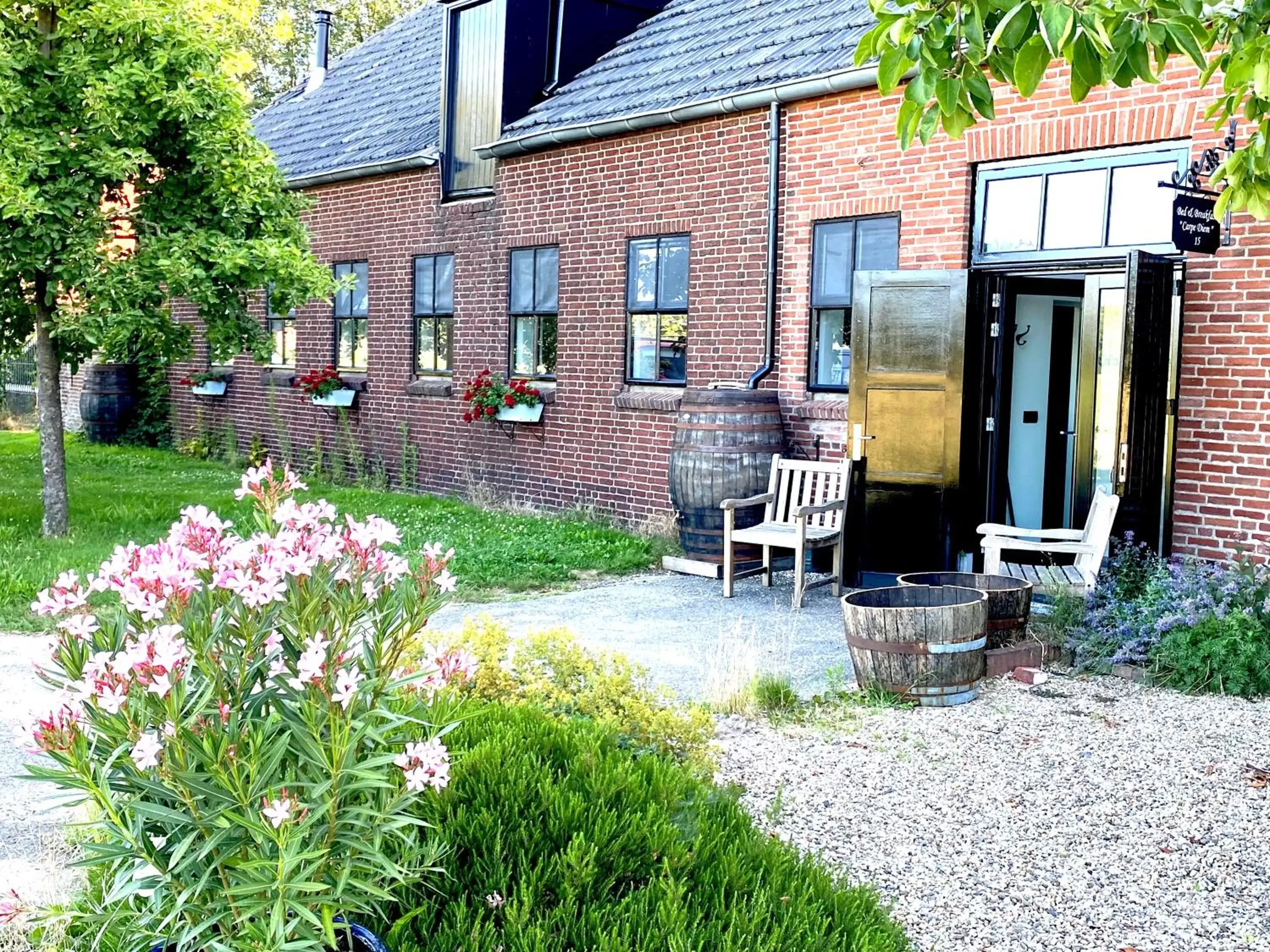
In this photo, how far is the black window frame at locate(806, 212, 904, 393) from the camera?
9.84 meters

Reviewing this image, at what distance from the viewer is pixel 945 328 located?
847 centimetres

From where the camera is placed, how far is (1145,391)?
751 centimetres

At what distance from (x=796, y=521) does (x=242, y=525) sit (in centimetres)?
499

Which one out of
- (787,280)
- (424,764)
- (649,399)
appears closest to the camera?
(424,764)

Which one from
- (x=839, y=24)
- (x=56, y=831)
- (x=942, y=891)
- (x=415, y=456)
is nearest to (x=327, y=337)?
(x=415, y=456)

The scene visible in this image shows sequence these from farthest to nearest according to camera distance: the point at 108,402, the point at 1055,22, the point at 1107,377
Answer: the point at 108,402
the point at 1107,377
the point at 1055,22

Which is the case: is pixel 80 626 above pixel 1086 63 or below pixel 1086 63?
below

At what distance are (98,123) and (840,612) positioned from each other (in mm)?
6472

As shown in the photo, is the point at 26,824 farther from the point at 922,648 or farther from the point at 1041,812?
the point at 922,648

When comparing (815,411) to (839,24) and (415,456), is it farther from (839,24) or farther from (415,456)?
(415,456)

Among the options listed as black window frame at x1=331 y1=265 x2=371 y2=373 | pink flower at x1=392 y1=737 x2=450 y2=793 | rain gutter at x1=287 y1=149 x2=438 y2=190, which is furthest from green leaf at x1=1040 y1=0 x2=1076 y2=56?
black window frame at x1=331 y1=265 x2=371 y2=373

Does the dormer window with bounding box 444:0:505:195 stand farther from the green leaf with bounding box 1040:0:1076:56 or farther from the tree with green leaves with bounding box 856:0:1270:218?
the green leaf with bounding box 1040:0:1076:56

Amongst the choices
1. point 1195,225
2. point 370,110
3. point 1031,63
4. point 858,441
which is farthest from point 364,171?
point 1031,63

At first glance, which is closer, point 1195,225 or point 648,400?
point 1195,225
